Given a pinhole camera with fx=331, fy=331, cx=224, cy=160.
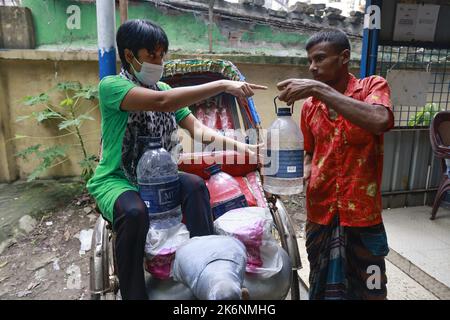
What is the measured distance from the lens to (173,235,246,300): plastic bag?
113 cm

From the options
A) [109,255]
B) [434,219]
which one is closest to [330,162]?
[109,255]

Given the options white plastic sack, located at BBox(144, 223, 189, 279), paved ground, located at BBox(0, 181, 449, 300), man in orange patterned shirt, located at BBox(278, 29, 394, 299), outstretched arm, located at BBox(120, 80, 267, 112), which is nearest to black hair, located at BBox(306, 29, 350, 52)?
man in orange patterned shirt, located at BBox(278, 29, 394, 299)

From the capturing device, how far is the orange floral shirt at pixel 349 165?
1.80 meters

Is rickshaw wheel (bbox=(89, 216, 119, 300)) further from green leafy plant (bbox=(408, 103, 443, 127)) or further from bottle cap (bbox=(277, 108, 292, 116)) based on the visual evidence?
green leafy plant (bbox=(408, 103, 443, 127))

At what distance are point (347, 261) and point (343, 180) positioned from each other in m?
0.50

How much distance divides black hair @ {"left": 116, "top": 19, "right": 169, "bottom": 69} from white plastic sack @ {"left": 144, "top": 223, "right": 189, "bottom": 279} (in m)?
0.98

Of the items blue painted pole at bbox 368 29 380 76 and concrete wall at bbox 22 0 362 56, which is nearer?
blue painted pole at bbox 368 29 380 76

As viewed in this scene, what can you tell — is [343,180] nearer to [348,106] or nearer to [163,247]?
[348,106]

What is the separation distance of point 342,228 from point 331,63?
932 mm

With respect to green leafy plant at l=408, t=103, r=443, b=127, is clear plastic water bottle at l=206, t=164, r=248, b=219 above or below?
below

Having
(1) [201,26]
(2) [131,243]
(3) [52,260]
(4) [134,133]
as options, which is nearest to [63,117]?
(3) [52,260]

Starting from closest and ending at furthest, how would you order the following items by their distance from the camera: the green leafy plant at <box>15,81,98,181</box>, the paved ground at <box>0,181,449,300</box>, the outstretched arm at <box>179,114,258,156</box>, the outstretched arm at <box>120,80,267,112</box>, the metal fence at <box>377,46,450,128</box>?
the outstretched arm at <box>120,80,267,112</box>, the outstretched arm at <box>179,114,258,156</box>, the paved ground at <box>0,181,449,300</box>, the metal fence at <box>377,46,450,128</box>, the green leafy plant at <box>15,81,98,181</box>

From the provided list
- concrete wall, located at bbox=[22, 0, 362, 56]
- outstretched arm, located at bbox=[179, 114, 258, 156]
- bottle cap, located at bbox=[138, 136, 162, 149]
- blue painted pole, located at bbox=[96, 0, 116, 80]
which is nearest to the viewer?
bottle cap, located at bbox=[138, 136, 162, 149]

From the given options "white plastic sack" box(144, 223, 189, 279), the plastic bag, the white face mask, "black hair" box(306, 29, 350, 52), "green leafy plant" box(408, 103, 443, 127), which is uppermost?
"black hair" box(306, 29, 350, 52)
